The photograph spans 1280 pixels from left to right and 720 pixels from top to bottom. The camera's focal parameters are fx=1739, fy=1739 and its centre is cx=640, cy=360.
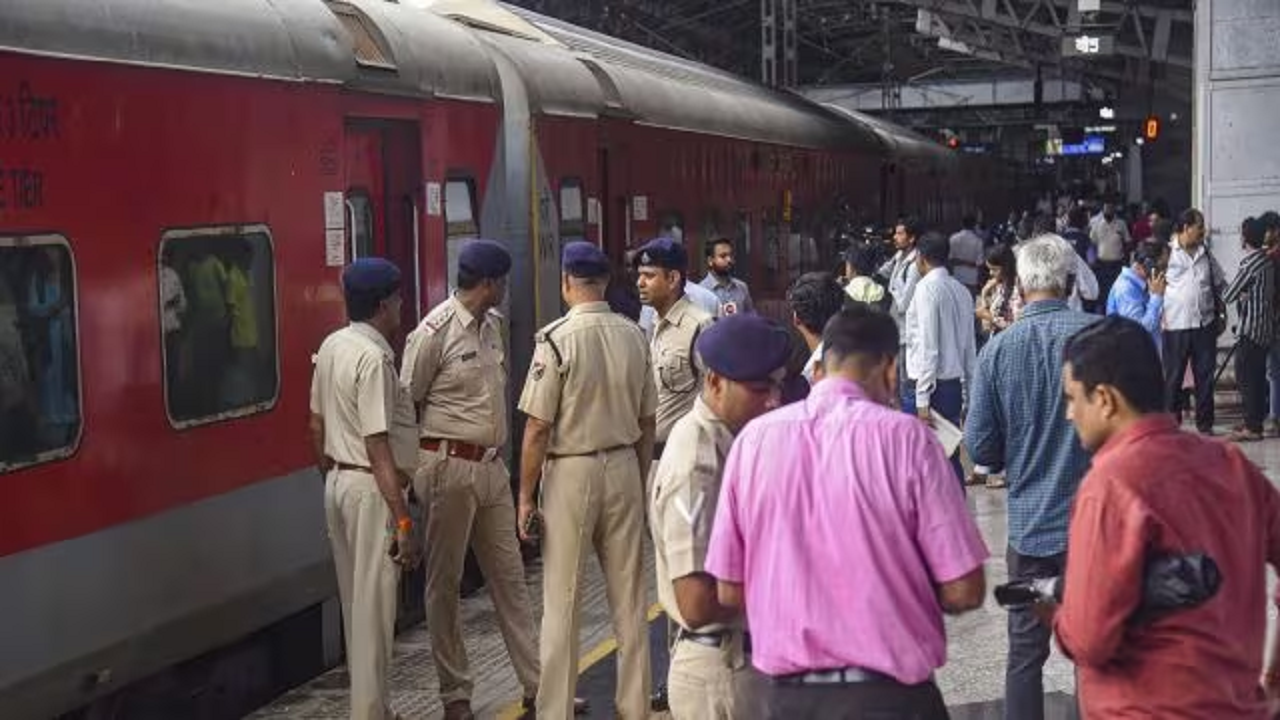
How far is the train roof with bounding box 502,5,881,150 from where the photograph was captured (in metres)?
12.1

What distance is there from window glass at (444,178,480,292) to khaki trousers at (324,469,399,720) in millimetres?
2610

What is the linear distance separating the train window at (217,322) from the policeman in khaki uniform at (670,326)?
1476 millimetres

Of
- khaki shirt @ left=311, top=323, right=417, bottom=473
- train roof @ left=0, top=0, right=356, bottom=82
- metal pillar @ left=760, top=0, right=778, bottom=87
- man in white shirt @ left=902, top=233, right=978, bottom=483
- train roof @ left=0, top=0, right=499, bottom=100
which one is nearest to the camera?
train roof @ left=0, top=0, right=356, bottom=82

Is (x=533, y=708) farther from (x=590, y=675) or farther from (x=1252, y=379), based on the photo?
(x=1252, y=379)

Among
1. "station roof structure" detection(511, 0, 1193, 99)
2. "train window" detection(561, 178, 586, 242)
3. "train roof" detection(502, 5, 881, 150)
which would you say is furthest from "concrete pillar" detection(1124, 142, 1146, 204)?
"train window" detection(561, 178, 586, 242)

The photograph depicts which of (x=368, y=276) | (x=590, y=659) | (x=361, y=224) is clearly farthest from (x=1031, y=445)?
(x=361, y=224)

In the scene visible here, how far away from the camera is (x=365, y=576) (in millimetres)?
6160

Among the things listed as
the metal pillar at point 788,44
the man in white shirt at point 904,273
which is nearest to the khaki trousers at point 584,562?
the man in white shirt at point 904,273

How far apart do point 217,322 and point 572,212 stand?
4.64 meters

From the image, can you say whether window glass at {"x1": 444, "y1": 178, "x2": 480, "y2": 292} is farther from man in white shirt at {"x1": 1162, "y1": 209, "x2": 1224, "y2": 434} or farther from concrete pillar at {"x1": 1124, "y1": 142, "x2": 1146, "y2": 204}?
concrete pillar at {"x1": 1124, "y1": 142, "x2": 1146, "y2": 204}

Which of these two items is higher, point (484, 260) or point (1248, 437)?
point (484, 260)

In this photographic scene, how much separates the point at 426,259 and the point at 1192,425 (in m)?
7.51

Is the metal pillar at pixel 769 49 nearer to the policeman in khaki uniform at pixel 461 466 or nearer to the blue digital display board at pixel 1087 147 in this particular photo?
the blue digital display board at pixel 1087 147

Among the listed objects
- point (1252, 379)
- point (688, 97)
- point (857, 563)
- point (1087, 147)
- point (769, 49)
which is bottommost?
point (1252, 379)
